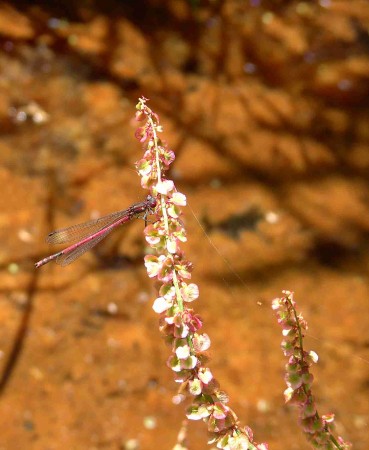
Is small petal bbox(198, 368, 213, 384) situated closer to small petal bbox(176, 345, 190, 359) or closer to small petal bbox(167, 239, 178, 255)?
small petal bbox(176, 345, 190, 359)

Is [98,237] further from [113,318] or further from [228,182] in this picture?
[228,182]

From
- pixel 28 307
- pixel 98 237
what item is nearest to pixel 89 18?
pixel 28 307

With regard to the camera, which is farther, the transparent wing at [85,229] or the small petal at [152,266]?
the transparent wing at [85,229]

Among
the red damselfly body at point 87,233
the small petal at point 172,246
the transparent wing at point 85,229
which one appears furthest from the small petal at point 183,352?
the transparent wing at point 85,229

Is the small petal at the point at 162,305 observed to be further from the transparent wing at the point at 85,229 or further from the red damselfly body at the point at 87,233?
the transparent wing at the point at 85,229

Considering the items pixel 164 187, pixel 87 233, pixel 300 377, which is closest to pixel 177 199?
pixel 164 187
